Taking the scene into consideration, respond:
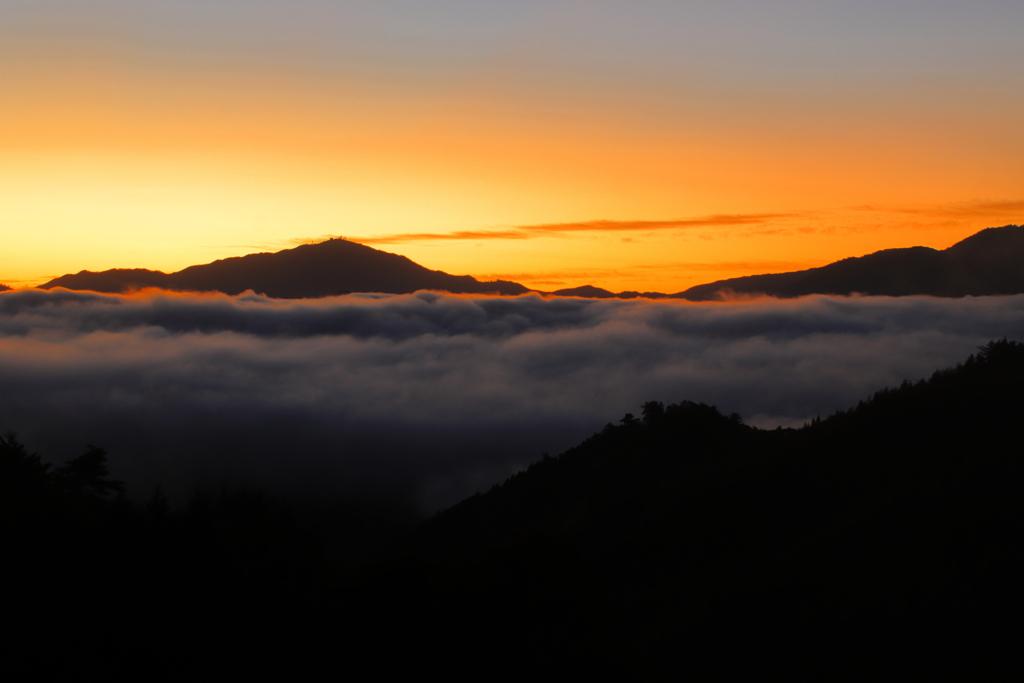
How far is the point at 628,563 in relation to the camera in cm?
6612

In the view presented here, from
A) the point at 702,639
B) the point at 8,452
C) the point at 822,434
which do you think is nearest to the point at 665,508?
the point at 822,434

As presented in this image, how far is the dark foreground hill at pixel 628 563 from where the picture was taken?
2070cm

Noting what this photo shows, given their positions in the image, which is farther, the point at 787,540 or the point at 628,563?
the point at 628,563

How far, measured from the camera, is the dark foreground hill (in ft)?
67.9

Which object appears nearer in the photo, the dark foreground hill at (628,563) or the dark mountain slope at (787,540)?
the dark foreground hill at (628,563)

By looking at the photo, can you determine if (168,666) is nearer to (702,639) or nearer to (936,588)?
(702,639)

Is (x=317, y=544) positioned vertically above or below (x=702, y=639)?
above

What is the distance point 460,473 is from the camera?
180 metres

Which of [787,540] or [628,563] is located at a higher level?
[787,540]

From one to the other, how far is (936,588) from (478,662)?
38833mm

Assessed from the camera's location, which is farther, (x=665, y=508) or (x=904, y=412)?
(x=904, y=412)


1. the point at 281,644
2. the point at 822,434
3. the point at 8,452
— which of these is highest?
the point at 8,452

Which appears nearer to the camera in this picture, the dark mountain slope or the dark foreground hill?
the dark foreground hill

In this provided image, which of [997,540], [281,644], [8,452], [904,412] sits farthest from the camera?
[904,412]
